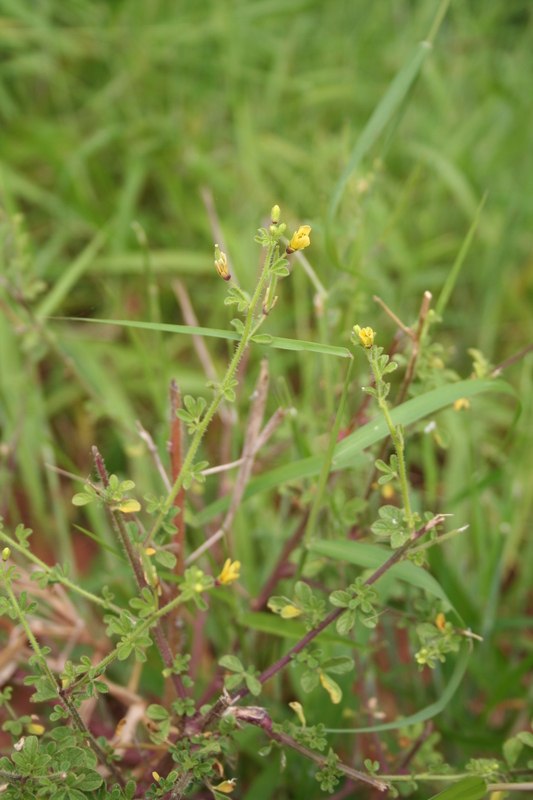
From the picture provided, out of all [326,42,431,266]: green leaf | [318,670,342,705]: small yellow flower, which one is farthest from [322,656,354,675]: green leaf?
[326,42,431,266]: green leaf

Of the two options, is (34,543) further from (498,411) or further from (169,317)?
(498,411)

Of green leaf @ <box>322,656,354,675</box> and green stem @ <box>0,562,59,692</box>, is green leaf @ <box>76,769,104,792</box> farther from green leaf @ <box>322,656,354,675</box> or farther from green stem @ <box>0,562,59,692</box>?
green leaf @ <box>322,656,354,675</box>

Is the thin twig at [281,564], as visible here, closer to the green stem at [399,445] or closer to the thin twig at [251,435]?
the thin twig at [251,435]

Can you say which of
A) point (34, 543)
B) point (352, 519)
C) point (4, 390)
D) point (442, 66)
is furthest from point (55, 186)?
point (352, 519)

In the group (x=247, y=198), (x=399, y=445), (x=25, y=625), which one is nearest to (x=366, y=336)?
(x=399, y=445)

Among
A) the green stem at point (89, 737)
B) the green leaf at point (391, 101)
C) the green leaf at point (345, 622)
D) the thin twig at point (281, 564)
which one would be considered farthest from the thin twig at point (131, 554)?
the green leaf at point (391, 101)
